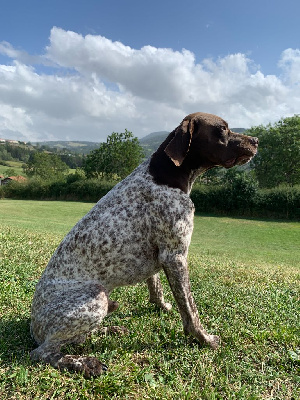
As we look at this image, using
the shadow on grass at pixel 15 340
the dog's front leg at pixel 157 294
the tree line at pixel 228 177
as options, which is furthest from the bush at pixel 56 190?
the shadow on grass at pixel 15 340

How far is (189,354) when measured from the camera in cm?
304

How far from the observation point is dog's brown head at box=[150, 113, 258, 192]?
2.96 meters

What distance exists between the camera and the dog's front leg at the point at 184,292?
301cm

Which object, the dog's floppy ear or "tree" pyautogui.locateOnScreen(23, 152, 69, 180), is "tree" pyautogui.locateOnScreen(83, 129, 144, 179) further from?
the dog's floppy ear

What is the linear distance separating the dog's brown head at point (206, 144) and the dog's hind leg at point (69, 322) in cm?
143

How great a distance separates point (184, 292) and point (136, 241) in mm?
662

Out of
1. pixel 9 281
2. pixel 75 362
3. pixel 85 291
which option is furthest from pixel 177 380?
pixel 9 281

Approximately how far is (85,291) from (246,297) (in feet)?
8.69

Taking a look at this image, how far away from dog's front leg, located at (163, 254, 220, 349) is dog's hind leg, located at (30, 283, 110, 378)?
2.12 ft

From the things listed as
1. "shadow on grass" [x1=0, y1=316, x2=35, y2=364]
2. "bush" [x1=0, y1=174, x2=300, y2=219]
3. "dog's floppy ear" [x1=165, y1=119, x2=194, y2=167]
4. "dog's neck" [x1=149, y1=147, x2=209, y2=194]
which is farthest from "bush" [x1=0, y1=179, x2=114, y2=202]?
"dog's floppy ear" [x1=165, y1=119, x2=194, y2=167]

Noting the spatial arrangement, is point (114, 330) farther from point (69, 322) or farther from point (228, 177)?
point (228, 177)

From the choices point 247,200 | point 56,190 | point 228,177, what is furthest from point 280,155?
point 56,190

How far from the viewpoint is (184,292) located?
120 inches

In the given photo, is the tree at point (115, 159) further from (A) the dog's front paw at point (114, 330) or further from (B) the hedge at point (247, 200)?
(A) the dog's front paw at point (114, 330)
